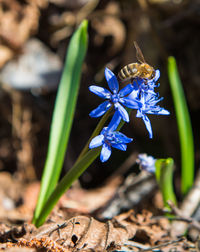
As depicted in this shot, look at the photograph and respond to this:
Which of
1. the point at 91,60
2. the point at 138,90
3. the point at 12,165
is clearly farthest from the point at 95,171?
the point at 138,90

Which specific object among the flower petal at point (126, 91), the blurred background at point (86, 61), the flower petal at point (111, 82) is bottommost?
the flower petal at point (126, 91)

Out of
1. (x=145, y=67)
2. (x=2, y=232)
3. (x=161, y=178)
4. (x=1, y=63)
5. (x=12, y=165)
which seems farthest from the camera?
(x=12, y=165)

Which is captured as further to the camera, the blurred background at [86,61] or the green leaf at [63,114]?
the blurred background at [86,61]

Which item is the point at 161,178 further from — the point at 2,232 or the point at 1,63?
the point at 1,63

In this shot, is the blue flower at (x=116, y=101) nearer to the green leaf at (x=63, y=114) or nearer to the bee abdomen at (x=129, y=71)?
the bee abdomen at (x=129, y=71)

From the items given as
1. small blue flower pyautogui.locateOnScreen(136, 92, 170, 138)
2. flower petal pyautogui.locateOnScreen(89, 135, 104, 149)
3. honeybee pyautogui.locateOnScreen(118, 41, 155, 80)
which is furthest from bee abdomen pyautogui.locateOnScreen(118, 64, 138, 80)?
flower petal pyautogui.locateOnScreen(89, 135, 104, 149)

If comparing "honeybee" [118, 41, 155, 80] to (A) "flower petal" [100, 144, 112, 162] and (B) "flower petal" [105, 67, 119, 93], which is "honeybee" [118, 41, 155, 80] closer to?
(B) "flower petal" [105, 67, 119, 93]

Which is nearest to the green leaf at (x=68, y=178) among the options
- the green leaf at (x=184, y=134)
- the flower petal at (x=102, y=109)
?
the flower petal at (x=102, y=109)
